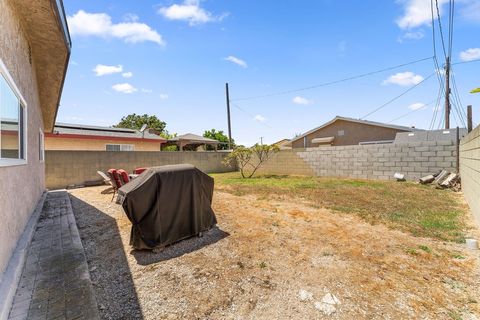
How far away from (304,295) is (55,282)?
262cm

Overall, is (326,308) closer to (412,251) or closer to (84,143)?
(412,251)

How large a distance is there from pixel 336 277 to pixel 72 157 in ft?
37.8

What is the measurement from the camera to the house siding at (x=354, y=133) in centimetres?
1697

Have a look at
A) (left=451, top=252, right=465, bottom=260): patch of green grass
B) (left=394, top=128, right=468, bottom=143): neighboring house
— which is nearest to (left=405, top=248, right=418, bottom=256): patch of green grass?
(left=451, top=252, right=465, bottom=260): patch of green grass

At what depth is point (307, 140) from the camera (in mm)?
21938

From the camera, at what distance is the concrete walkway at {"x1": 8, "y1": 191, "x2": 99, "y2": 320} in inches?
77.1

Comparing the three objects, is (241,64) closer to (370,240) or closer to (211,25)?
(211,25)

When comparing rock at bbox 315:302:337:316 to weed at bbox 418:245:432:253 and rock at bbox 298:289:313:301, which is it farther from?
weed at bbox 418:245:432:253

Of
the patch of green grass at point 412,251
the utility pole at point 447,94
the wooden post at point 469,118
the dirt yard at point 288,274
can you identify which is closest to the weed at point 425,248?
the dirt yard at point 288,274

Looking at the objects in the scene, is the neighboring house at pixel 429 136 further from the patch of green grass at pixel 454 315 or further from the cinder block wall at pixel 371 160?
the patch of green grass at pixel 454 315

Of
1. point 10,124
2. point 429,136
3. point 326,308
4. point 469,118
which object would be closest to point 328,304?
point 326,308

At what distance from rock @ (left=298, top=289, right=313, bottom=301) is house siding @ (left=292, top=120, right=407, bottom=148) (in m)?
17.8

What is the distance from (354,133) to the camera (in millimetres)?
18312

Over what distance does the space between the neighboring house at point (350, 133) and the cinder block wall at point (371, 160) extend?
6.86 m
